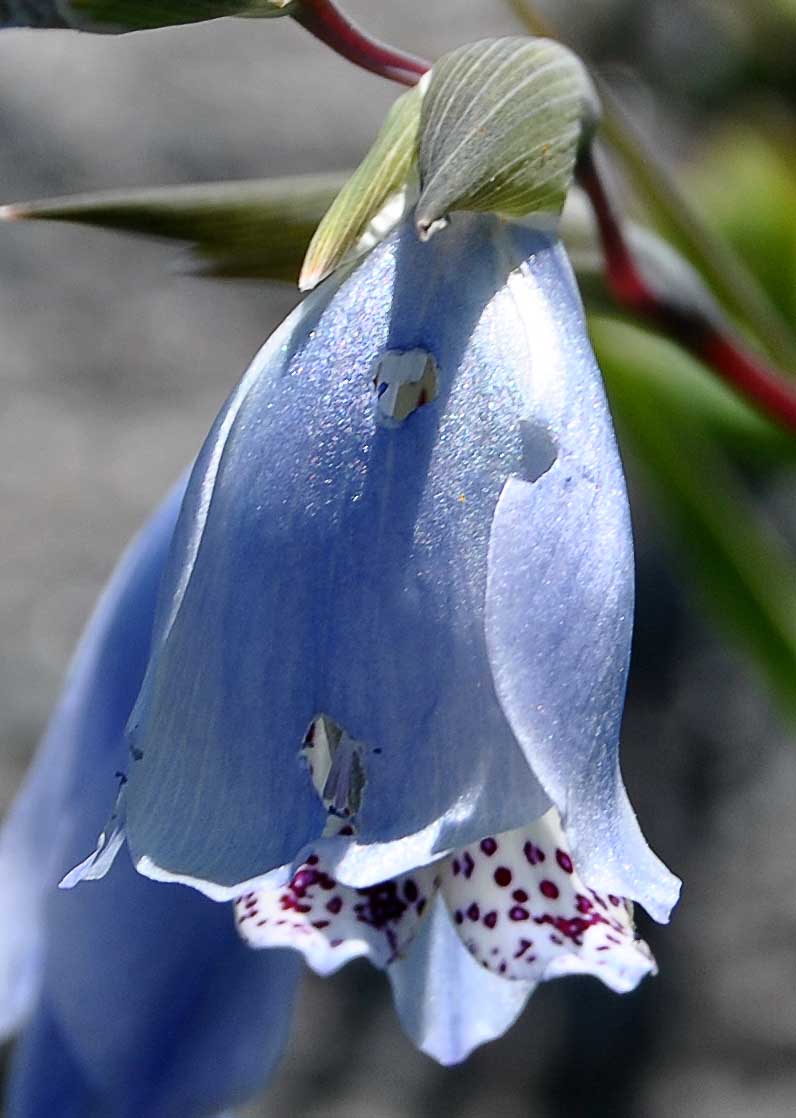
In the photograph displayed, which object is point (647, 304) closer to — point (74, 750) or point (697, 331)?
point (697, 331)

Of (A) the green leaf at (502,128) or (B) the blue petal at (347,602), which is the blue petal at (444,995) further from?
(A) the green leaf at (502,128)

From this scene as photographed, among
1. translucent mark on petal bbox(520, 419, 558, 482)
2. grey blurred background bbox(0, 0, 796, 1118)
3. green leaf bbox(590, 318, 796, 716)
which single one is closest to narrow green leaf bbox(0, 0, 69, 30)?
translucent mark on petal bbox(520, 419, 558, 482)

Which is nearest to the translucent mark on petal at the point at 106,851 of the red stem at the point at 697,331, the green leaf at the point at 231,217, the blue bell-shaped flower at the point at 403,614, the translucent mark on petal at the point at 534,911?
the blue bell-shaped flower at the point at 403,614

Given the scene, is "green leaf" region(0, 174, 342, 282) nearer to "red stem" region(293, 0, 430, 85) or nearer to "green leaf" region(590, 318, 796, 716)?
"red stem" region(293, 0, 430, 85)

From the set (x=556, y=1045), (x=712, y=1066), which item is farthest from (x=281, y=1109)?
(x=712, y=1066)

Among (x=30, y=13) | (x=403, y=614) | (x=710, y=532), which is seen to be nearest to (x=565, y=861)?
(x=403, y=614)

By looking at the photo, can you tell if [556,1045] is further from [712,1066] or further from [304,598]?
[304,598]
